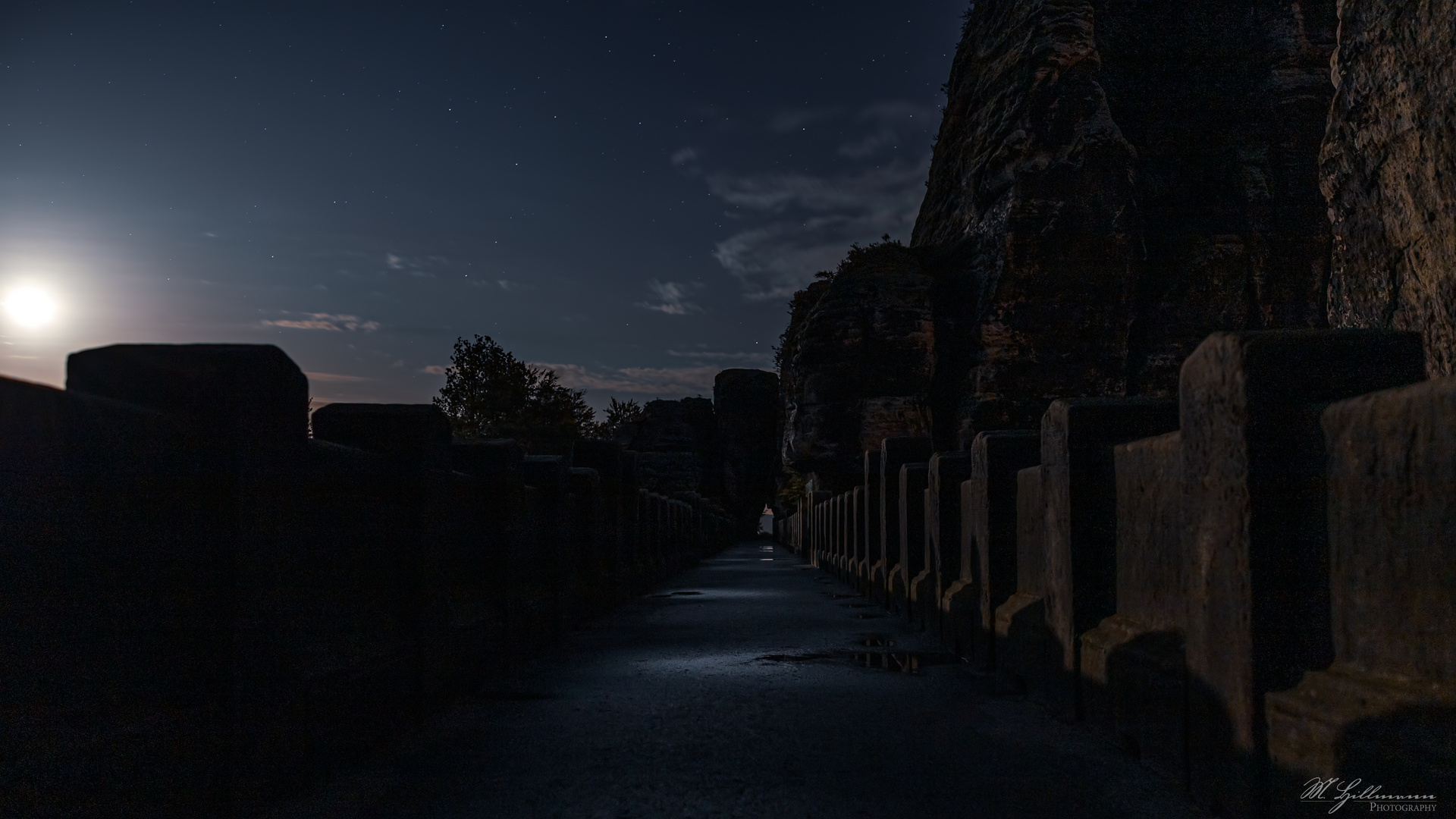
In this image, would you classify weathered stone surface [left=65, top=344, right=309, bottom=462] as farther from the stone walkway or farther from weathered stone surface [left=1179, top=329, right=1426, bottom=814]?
weathered stone surface [left=1179, top=329, right=1426, bottom=814]

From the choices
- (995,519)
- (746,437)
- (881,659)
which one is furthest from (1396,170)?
(746,437)

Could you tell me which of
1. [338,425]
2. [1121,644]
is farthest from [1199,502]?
[338,425]

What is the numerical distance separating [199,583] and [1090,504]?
3.91 meters

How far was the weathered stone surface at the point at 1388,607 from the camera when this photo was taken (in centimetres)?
227

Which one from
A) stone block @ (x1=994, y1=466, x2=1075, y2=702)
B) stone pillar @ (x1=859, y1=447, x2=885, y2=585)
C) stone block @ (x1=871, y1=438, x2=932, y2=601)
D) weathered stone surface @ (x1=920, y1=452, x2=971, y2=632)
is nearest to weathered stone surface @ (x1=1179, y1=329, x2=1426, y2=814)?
stone block @ (x1=994, y1=466, x2=1075, y2=702)

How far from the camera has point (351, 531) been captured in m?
4.54

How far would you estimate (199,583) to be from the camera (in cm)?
309

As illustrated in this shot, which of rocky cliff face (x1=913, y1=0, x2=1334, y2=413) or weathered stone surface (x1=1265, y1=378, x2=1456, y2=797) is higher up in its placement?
rocky cliff face (x1=913, y1=0, x2=1334, y2=413)

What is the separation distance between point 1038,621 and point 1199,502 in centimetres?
220

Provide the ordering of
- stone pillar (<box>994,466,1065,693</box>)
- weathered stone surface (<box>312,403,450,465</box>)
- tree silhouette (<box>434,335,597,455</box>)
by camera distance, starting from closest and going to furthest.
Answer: weathered stone surface (<box>312,403,450,465</box>) < stone pillar (<box>994,466,1065,693</box>) < tree silhouette (<box>434,335,597,455</box>)

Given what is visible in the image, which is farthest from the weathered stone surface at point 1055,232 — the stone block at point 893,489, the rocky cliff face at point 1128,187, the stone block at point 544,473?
the stone block at point 544,473

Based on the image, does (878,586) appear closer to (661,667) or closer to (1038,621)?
(661,667)

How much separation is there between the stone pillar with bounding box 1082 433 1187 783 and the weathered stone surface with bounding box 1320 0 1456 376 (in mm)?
4436

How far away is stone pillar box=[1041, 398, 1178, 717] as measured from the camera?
15.7 ft
